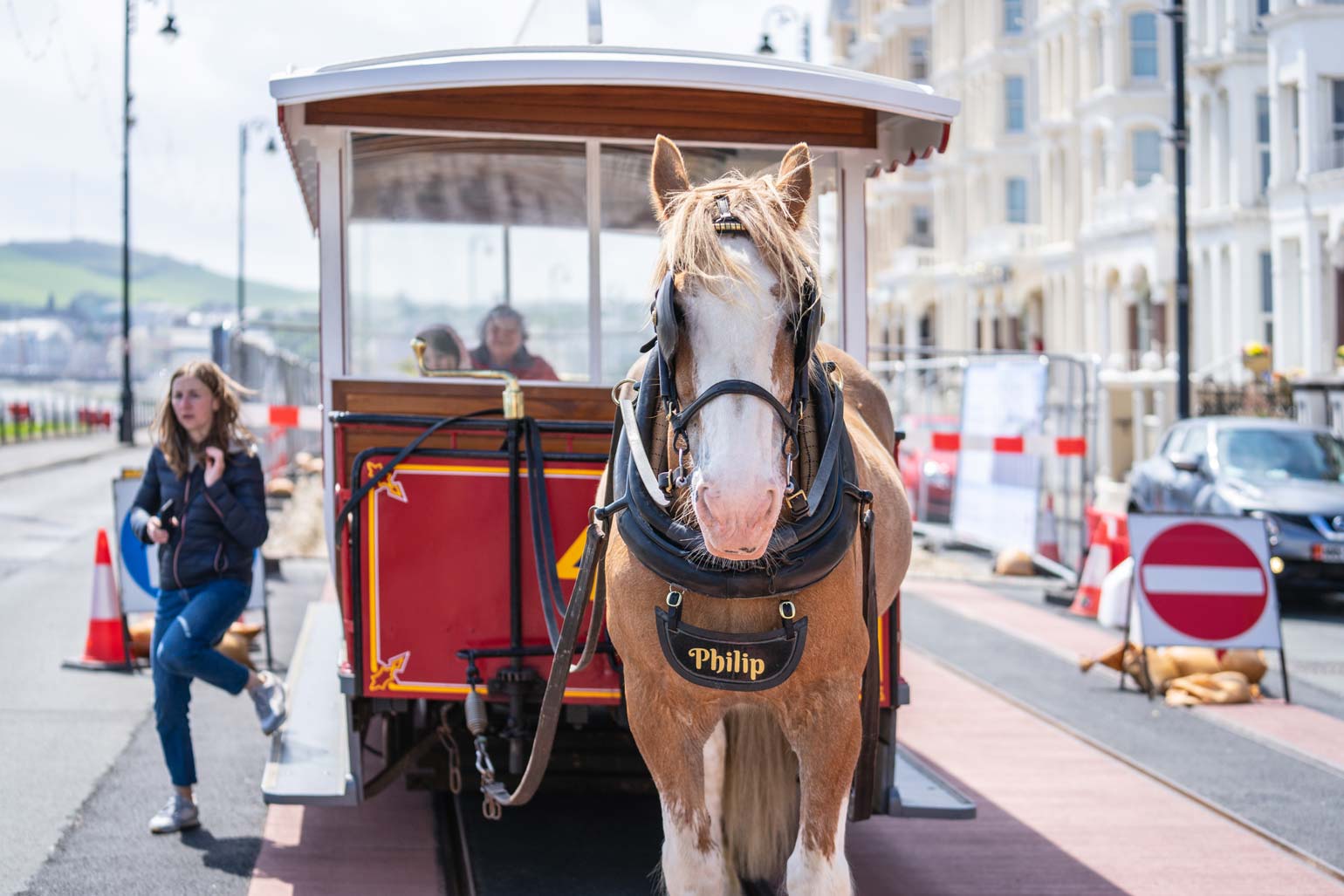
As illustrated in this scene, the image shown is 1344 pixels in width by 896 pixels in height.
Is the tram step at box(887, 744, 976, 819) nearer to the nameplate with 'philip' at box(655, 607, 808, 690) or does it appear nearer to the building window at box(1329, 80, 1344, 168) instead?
the nameplate with 'philip' at box(655, 607, 808, 690)

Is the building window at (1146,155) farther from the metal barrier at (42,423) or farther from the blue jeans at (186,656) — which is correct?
the blue jeans at (186,656)

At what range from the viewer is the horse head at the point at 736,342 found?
3504 millimetres

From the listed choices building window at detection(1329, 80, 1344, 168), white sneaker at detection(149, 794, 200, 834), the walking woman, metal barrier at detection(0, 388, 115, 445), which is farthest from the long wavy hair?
metal barrier at detection(0, 388, 115, 445)

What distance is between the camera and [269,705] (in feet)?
22.3

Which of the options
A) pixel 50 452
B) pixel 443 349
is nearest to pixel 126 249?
pixel 50 452

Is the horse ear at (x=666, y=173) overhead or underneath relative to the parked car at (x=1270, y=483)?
overhead

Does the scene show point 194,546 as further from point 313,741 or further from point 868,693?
point 868,693

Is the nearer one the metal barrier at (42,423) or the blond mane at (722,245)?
the blond mane at (722,245)

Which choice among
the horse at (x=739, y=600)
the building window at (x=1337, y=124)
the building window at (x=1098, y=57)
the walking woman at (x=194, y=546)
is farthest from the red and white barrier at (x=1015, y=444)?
the building window at (x=1098, y=57)

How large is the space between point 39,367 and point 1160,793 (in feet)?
611

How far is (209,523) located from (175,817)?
127 cm

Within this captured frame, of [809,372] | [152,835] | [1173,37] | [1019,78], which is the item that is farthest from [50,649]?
[1019,78]

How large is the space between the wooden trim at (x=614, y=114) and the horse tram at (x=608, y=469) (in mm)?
12

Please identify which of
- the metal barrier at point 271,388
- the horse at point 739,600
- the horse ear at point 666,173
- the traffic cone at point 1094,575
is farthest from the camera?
the metal barrier at point 271,388
